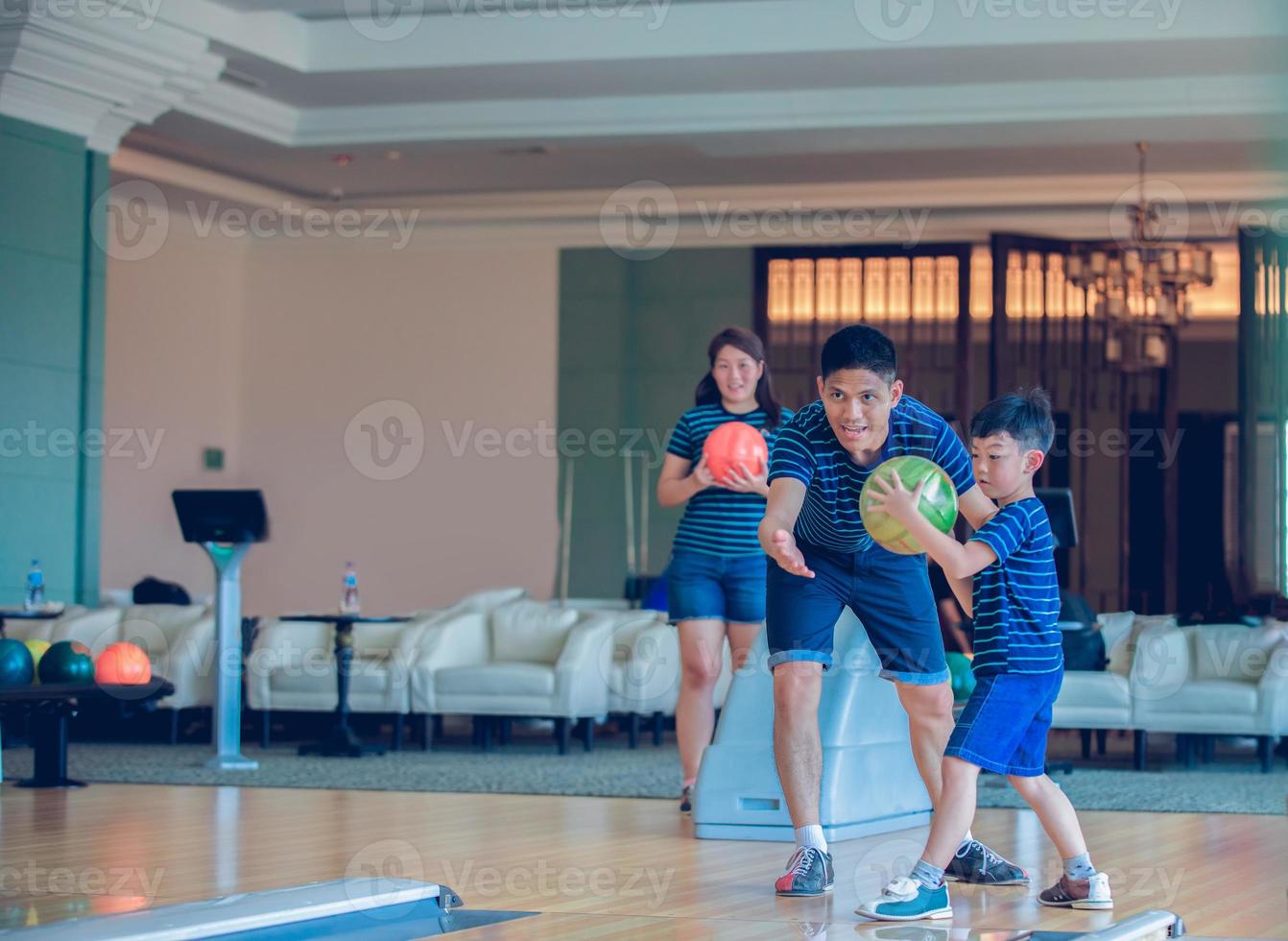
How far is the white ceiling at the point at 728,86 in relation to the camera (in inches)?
337

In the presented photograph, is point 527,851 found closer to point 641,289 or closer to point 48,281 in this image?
point 48,281

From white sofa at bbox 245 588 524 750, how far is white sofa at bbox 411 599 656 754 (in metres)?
0.09

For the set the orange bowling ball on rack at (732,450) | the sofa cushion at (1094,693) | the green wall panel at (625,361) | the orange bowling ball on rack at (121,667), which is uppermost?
the green wall panel at (625,361)

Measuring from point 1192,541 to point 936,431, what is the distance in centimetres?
1202

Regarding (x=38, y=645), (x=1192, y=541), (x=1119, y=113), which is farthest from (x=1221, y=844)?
(x=1192, y=541)

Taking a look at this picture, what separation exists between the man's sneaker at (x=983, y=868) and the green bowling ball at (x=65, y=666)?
3.74m

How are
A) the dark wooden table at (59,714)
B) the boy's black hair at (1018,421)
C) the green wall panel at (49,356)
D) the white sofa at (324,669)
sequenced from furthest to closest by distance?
the green wall panel at (49,356) < the white sofa at (324,669) < the dark wooden table at (59,714) < the boy's black hair at (1018,421)

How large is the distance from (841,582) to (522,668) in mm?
4910

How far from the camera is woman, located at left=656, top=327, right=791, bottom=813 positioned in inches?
192

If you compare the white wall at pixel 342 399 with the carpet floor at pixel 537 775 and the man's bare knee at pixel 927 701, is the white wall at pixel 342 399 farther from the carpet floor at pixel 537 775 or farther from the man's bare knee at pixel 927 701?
the man's bare knee at pixel 927 701

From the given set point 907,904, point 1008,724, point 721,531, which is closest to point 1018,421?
point 1008,724

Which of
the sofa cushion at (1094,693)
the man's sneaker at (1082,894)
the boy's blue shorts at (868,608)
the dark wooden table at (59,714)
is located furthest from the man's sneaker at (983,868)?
the sofa cushion at (1094,693)

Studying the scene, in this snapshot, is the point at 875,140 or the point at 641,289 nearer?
the point at 875,140

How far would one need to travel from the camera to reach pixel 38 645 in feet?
21.9
